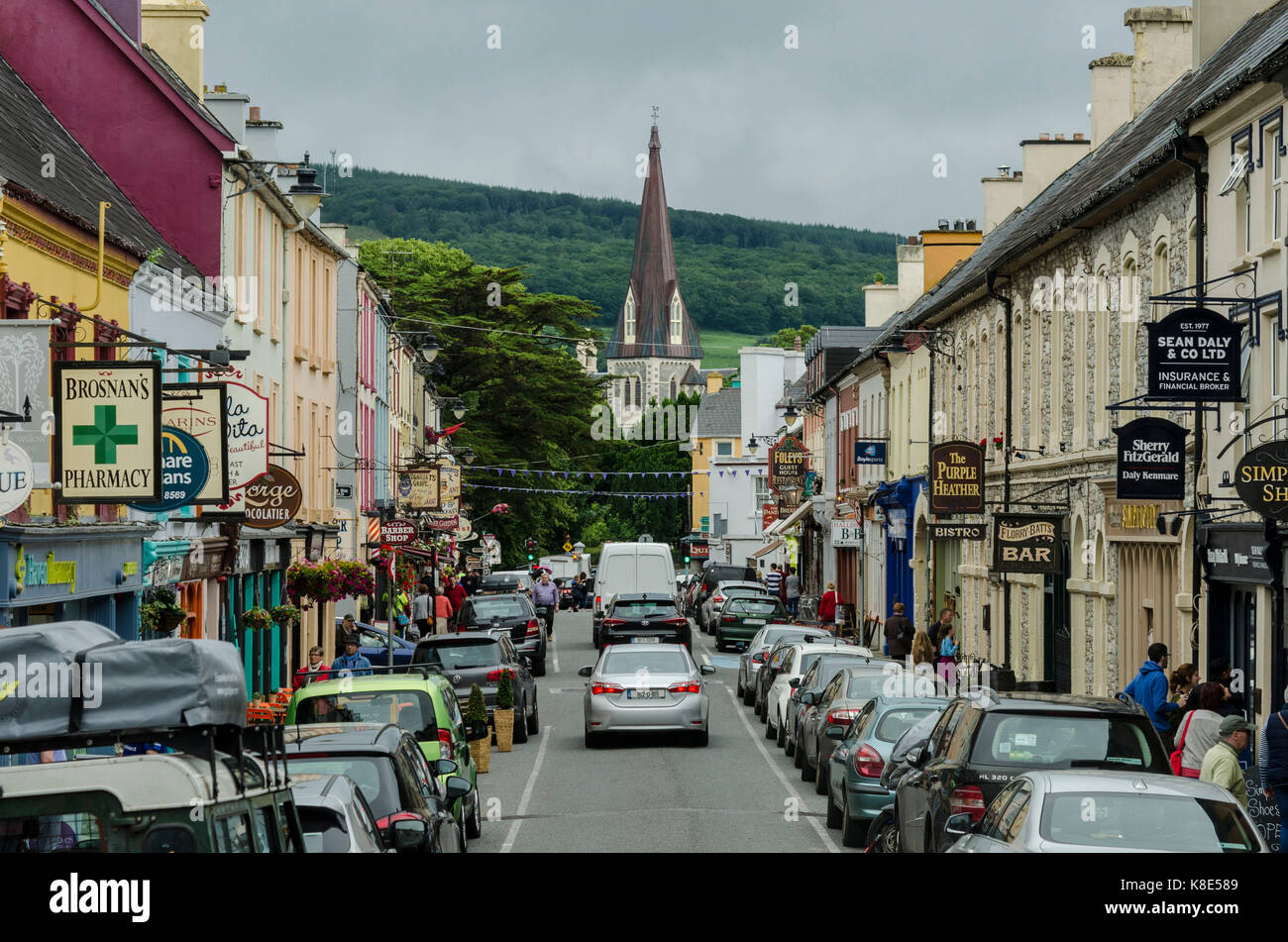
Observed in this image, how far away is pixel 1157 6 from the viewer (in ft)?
96.2

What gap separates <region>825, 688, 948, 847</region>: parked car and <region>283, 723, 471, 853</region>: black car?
4.41m

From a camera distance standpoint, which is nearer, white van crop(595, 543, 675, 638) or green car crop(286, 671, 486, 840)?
green car crop(286, 671, 486, 840)

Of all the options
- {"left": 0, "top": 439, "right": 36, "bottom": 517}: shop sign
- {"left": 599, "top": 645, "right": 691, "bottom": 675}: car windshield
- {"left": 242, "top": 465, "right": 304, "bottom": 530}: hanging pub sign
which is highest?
{"left": 0, "top": 439, "right": 36, "bottom": 517}: shop sign

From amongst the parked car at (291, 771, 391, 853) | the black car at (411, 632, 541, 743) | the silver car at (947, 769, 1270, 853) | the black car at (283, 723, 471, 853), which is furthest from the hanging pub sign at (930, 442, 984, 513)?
the parked car at (291, 771, 391, 853)

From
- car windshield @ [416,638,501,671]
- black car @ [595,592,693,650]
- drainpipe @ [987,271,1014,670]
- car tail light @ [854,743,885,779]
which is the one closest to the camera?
car tail light @ [854,743,885,779]

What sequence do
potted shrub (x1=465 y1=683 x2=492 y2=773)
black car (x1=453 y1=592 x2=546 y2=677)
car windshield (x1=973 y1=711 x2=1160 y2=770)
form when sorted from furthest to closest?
black car (x1=453 y1=592 x2=546 y2=677) < potted shrub (x1=465 y1=683 x2=492 y2=773) < car windshield (x1=973 y1=711 x2=1160 y2=770)

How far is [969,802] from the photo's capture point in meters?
11.9

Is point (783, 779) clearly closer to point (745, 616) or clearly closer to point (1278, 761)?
point (1278, 761)

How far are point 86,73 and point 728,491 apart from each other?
277 feet

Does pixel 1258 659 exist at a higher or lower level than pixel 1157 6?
lower

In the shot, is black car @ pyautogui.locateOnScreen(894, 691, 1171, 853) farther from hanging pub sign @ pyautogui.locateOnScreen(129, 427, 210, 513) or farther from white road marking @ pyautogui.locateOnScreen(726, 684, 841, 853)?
hanging pub sign @ pyautogui.locateOnScreen(129, 427, 210, 513)

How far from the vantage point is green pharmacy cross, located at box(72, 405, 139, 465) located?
15291 millimetres
